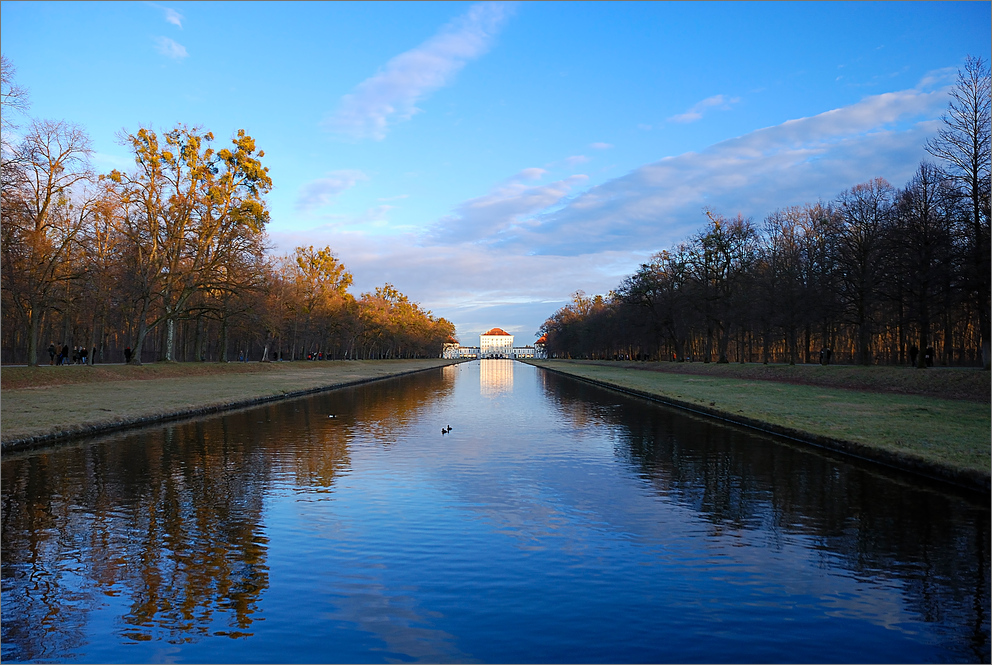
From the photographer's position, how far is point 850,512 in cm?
949

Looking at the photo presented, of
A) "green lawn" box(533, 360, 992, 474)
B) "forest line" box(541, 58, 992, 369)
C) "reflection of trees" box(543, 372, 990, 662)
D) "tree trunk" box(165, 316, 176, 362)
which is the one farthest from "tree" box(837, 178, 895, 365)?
"tree trunk" box(165, 316, 176, 362)

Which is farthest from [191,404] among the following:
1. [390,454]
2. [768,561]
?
[768,561]

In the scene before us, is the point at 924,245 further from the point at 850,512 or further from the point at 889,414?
the point at 850,512

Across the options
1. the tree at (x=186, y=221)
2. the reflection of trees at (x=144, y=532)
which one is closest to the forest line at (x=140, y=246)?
the tree at (x=186, y=221)

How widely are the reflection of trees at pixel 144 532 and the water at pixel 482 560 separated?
1.5 inches

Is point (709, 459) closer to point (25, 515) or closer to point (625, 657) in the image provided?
point (625, 657)

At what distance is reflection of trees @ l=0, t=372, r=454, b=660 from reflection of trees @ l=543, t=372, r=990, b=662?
5926 millimetres

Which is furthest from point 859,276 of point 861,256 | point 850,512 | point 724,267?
point 850,512

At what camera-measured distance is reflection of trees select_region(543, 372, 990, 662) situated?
247 inches

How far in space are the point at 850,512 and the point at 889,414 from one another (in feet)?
43.3

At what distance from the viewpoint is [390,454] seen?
14.6 m

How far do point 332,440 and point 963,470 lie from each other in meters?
13.2

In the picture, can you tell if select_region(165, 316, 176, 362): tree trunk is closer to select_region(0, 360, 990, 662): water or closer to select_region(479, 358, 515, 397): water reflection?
select_region(479, 358, 515, 397): water reflection

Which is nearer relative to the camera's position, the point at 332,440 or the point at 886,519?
the point at 886,519
